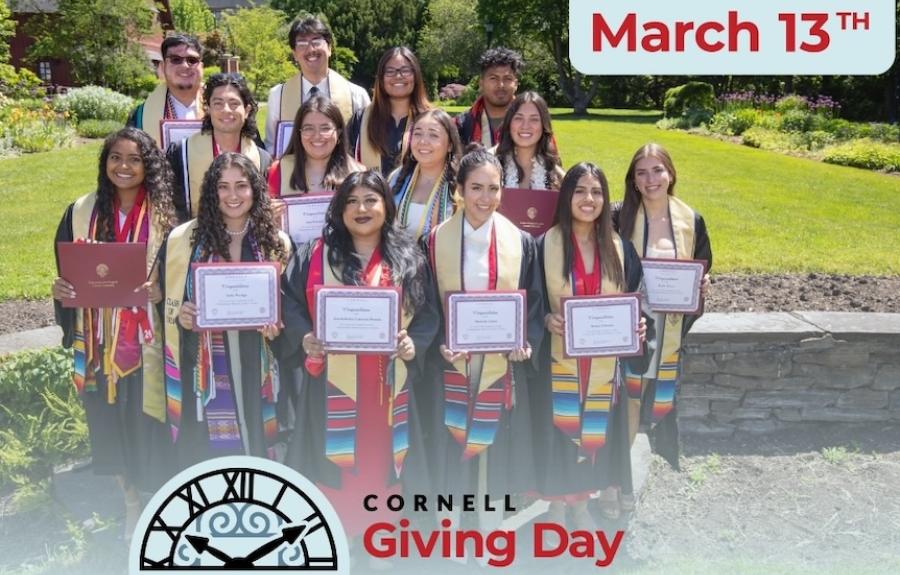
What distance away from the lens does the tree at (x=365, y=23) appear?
4734cm

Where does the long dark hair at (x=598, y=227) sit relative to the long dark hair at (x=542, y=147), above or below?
below

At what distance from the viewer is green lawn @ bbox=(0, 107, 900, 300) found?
764 cm

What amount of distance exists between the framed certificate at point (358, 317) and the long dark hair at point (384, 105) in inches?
59.0

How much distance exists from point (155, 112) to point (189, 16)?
64838 millimetres

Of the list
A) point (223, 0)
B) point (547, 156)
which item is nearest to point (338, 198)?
point (547, 156)

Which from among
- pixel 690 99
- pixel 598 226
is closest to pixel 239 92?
pixel 598 226

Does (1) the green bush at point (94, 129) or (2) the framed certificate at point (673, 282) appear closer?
(2) the framed certificate at point (673, 282)

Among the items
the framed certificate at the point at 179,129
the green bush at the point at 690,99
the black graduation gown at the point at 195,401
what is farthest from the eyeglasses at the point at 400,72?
the green bush at the point at 690,99

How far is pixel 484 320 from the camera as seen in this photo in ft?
11.3

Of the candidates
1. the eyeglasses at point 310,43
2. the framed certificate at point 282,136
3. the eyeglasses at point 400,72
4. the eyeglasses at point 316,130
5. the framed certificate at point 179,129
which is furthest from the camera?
the eyeglasses at point 310,43

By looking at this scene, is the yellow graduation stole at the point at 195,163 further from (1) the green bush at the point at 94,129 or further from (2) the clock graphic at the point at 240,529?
(1) the green bush at the point at 94,129

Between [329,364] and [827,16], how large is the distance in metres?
3.87

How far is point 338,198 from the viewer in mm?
3541

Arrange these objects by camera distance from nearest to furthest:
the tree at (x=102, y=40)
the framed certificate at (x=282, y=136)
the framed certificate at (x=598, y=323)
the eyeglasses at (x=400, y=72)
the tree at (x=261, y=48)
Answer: the framed certificate at (x=598, y=323), the eyeglasses at (x=400, y=72), the framed certificate at (x=282, y=136), the tree at (x=102, y=40), the tree at (x=261, y=48)
